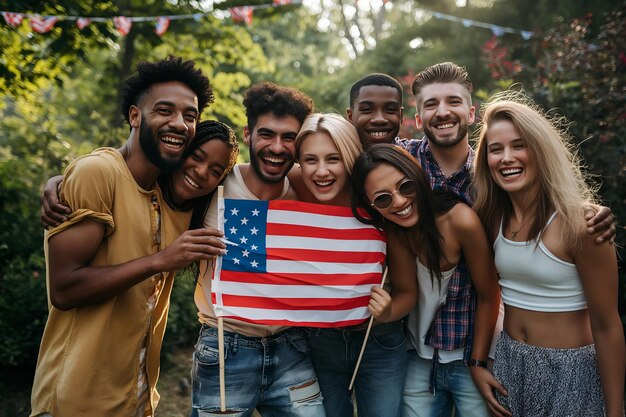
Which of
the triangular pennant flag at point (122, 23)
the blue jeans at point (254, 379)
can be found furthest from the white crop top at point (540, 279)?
the triangular pennant flag at point (122, 23)

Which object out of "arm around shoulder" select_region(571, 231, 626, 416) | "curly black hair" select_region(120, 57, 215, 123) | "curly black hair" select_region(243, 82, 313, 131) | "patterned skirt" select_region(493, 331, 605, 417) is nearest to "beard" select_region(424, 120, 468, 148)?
"curly black hair" select_region(243, 82, 313, 131)

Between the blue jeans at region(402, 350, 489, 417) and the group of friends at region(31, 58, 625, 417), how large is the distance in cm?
1

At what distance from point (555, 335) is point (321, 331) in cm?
147

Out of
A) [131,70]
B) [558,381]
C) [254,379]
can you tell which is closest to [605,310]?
[558,381]

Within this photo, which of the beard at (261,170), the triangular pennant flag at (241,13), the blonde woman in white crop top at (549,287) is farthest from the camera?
the triangular pennant flag at (241,13)

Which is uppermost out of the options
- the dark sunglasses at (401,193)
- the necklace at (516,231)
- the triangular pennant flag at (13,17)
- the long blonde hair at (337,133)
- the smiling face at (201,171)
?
the triangular pennant flag at (13,17)

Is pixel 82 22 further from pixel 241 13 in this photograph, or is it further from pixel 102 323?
pixel 102 323

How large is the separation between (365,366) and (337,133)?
1.59 m

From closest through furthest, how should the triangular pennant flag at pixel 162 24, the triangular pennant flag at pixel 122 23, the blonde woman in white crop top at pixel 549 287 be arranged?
the blonde woman in white crop top at pixel 549 287 → the triangular pennant flag at pixel 122 23 → the triangular pennant flag at pixel 162 24

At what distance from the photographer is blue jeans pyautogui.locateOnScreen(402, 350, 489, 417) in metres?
3.54

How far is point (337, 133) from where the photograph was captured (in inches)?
139

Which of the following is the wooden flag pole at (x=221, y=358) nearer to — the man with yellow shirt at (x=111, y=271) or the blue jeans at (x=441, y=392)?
the man with yellow shirt at (x=111, y=271)

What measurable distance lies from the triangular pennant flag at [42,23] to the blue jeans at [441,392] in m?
6.52

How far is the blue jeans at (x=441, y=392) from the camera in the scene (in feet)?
11.6
